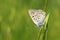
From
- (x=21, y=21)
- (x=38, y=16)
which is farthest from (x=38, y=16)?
(x=21, y=21)

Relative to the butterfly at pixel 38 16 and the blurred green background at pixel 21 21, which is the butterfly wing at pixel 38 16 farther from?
the blurred green background at pixel 21 21

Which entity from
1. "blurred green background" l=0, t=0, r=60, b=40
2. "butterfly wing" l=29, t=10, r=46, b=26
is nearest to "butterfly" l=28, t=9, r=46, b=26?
"butterfly wing" l=29, t=10, r=46, b=26

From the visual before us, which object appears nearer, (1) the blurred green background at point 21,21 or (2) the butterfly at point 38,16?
(2) the butterfly at point 38,16

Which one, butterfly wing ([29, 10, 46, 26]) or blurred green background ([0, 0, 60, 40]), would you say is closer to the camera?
butterfly wing ([29, 10, 46, 26])

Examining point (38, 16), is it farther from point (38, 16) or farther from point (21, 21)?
point (21, 21)

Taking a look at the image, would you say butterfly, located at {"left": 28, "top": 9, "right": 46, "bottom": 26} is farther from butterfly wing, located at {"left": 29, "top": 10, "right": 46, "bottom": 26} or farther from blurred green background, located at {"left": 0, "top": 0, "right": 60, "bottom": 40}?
blurred green background, located at {"left": 0, "top": 0, "right": 60, "bottom": 40}

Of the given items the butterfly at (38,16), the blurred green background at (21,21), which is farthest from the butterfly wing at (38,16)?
the blurred green background at (21,21)

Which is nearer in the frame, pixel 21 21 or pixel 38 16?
pixel 38 16

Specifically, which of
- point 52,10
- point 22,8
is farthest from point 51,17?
point 22,8

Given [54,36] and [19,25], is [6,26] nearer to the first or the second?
[19,25]
